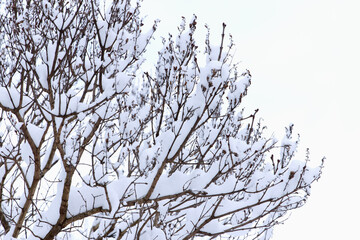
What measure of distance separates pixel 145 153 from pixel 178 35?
1.28 m

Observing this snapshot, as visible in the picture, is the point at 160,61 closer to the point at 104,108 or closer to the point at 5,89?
A: the point at 104,108

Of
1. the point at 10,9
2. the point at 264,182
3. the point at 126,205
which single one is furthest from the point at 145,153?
the point at 10,9

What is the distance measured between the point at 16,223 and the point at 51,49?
1.81 meters

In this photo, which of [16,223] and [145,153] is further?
[16,223]

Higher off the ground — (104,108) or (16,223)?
(104,108)

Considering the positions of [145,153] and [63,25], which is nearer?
[145,153]

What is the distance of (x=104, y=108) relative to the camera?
314 cm

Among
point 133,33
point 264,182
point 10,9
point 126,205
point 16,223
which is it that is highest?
point 10,9

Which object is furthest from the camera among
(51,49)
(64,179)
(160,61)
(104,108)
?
(160,61)

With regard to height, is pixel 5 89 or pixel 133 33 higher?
pixel 133 33

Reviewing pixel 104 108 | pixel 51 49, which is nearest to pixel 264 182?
pixel 104 108

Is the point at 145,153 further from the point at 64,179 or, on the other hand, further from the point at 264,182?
the point at 264,182

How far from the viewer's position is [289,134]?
3.37m

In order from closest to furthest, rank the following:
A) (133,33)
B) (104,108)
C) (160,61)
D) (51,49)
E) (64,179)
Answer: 1. (64,179)
2. (104,108)
3. (51,49)
4. (160,61)
5. (133,33)
